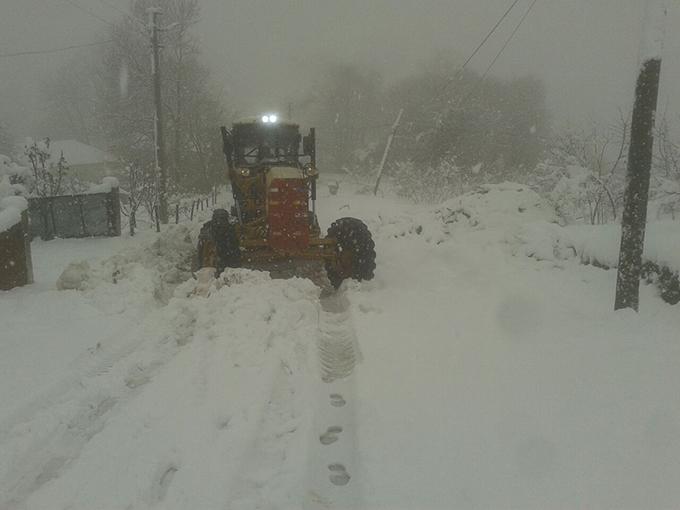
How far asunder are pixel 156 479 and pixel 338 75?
2072 inches

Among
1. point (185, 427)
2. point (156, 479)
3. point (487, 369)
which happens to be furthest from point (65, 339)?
point (487, 369)

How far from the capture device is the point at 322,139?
52469mm

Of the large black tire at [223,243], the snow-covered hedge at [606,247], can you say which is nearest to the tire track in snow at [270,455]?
the large black tire at [223,243]

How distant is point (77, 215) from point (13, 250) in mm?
5408

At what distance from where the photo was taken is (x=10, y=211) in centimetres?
766

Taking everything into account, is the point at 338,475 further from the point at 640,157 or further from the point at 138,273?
the point at 138,273

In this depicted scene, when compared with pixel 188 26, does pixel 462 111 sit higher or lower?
lower

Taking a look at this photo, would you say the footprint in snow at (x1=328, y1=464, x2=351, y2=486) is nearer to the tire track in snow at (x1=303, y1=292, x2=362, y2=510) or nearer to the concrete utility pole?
the tire track in snow at (x1=303, y1=292, x2=362, y2=510)

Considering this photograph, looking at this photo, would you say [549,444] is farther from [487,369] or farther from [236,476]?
[236,476]

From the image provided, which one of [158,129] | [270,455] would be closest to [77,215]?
[158,129]

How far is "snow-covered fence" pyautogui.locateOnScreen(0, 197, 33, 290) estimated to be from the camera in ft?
24.1

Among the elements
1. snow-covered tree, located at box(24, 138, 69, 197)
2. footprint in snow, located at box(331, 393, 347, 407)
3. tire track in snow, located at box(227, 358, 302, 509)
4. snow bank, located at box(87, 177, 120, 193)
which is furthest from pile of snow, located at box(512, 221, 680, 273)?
snow-covered tree, located at box(24, 138, 69, 197)

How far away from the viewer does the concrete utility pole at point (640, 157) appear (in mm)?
4980

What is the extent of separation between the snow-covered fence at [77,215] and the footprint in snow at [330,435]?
1087cm
